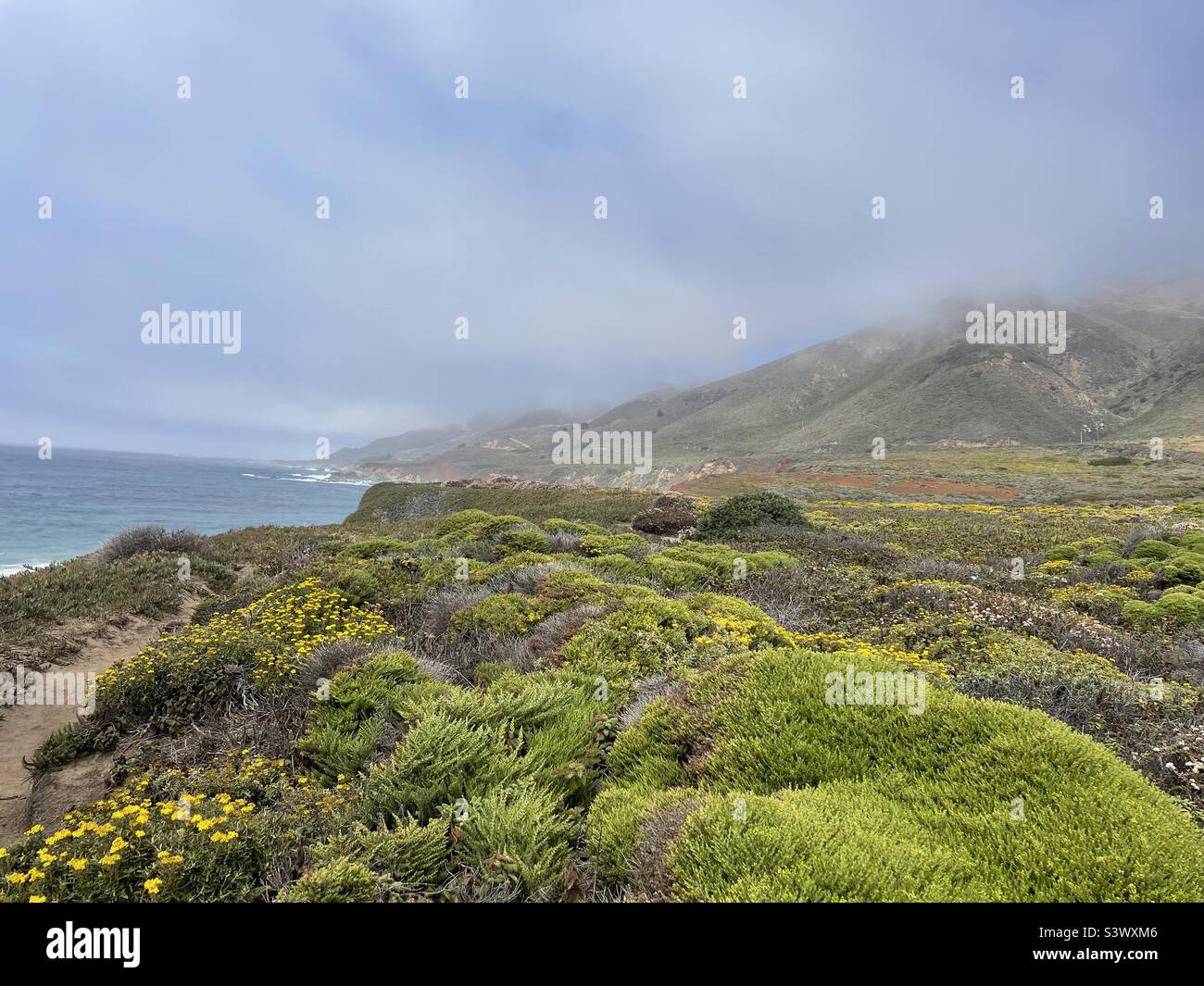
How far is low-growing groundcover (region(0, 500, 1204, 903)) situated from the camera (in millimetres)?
2635

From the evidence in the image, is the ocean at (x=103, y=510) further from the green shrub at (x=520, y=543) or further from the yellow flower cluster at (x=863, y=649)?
the yellow flower cluster at (x=863, y=649)

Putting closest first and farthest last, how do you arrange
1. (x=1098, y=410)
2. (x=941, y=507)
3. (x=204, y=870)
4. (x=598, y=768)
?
(x=204, y=870)
(x=598, y=768)
(x=941, y=507)
(x=1098, y=410)

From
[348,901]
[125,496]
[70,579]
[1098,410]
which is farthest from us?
[1098,410]

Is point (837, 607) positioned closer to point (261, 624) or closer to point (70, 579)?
point (261, 624)

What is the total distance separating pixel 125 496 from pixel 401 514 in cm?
6115

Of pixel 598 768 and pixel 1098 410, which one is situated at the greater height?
pixel 1098 410

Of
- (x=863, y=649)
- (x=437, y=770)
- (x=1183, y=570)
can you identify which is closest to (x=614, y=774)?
(x=437, y=770)

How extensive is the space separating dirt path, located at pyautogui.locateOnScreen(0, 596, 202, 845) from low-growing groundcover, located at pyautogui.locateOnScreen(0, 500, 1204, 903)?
0.55 m

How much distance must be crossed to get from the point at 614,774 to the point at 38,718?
8436 millimetres

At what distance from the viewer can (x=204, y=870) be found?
307 centimetres

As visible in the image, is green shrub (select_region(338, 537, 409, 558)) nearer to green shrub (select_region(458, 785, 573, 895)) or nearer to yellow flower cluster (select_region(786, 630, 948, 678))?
yellow flower cluster (select_region(786, 630, 948, 678))

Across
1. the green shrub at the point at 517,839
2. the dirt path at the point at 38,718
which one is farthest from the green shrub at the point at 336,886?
the dirt path at the point at 38,718
